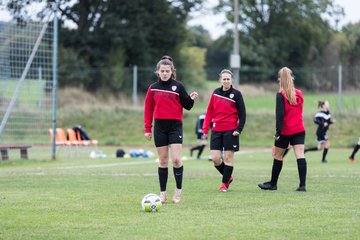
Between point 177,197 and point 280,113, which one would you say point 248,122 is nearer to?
point 280,113

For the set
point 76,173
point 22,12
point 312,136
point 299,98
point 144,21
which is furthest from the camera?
point 144,21

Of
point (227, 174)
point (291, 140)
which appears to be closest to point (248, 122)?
point (291, 140)

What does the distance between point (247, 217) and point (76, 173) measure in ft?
28.9

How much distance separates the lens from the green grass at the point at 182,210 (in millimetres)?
8250

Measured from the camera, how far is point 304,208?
10195mm

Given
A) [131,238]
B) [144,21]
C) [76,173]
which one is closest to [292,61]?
[144,21]

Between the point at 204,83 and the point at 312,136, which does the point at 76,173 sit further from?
the point at 204,83

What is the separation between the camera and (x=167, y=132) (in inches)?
447

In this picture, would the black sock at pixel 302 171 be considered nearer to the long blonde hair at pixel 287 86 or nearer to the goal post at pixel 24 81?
the long blonde hair at pixel 287 86

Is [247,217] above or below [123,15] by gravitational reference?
below

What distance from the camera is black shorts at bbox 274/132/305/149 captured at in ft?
42.2

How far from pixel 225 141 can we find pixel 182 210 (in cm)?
290

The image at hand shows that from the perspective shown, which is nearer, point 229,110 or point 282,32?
point 229,110

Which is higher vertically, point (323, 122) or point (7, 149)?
point (323, 122)
